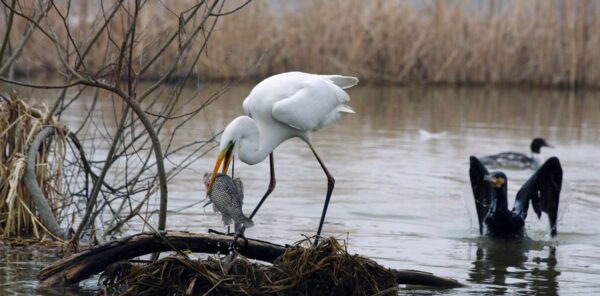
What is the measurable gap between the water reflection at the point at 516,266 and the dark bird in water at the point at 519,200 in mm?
135

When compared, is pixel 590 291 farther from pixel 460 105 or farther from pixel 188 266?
pixel 460 105

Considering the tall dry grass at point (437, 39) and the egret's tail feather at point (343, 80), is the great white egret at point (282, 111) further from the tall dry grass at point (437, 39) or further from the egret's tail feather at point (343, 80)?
the tall dry grass at point (437, 39)

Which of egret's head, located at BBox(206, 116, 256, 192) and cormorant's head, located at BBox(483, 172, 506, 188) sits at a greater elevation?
egret's head, located at BBox(206, 116, 256, 192)

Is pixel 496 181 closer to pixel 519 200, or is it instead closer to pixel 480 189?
pixel 519 200

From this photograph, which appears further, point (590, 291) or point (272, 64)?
point (272, 64)

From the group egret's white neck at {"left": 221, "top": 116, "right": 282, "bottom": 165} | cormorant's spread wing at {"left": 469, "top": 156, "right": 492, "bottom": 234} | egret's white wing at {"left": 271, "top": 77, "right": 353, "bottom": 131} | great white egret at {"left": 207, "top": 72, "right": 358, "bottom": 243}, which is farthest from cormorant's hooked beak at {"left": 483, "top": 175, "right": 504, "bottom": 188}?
Result: egret's white neck at {"left": 221, "top": 116, "right": 282, "bottom": 165}

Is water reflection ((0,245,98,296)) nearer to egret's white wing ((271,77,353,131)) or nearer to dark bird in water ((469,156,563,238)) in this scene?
egret's white wing ((271,77,353,131))

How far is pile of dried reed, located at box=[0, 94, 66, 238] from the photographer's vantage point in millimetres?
7957

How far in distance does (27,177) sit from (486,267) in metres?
3.40

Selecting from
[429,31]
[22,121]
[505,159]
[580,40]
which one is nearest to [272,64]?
[429,31]

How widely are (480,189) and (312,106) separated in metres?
2.52

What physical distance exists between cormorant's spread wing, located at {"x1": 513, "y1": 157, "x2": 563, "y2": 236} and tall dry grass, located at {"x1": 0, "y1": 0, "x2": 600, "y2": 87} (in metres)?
13.9

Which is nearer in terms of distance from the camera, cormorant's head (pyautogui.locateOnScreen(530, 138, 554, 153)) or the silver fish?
the silver fish

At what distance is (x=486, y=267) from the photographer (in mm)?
8125
